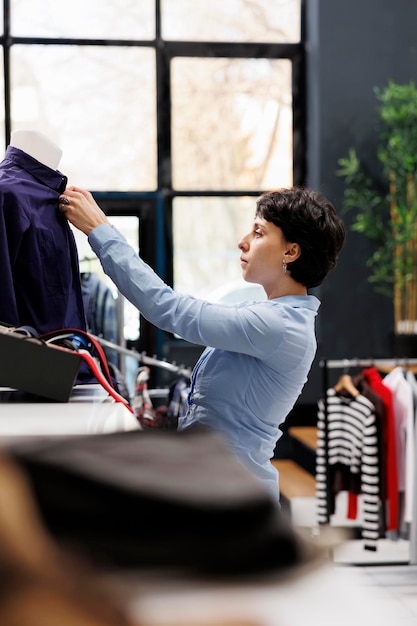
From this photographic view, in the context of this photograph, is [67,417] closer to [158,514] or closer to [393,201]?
[158,514]

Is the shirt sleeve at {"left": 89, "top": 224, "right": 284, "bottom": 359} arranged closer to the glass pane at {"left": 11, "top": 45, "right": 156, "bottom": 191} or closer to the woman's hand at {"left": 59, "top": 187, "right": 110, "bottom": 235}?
the woman's hand at {"left": 59, "top": 187, "right": 110, "bottom": 235}

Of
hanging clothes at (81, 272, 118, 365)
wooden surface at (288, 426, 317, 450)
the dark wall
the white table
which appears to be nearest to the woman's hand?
the white table

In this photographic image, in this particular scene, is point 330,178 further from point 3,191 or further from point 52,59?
point 3,191

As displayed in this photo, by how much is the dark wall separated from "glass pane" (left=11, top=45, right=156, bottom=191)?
121cm

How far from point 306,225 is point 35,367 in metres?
0.80

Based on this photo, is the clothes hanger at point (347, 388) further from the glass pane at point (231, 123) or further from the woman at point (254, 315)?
the glass pane at point (231, 123)

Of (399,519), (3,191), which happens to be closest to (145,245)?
(399,519)

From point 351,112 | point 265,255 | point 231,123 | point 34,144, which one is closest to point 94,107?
point 231,123

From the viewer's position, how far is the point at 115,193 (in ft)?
18.3

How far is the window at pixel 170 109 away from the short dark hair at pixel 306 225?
12.5 ft

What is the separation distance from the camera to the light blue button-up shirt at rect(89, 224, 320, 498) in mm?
1513

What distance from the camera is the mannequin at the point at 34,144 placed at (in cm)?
165

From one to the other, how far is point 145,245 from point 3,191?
13.3 ft

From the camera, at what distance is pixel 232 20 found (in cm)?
567
